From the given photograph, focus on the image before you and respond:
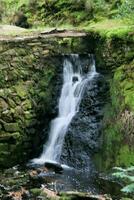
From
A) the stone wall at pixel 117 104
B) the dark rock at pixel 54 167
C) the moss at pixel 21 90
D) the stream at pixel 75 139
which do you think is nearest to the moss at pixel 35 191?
the stream at pixel 75 139

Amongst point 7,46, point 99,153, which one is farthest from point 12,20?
point 99,153

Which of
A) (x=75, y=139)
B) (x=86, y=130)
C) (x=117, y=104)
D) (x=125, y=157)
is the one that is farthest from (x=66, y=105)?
(x=125, y=157)

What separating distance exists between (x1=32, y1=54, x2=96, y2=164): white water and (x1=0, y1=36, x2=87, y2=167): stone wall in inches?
9.2

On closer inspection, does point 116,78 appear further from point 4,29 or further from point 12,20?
point 12,20

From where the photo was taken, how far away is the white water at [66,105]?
12.2m

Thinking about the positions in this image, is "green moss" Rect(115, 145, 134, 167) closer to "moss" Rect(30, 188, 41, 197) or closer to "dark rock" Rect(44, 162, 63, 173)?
"dark rock" Rect(44, 162, 63, 173)

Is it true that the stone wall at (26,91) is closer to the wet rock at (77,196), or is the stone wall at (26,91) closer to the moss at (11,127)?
the moss at (11,127)

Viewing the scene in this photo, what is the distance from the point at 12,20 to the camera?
1978cm

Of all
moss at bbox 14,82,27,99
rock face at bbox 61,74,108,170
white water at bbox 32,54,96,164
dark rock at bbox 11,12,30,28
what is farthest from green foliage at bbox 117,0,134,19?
dark rock at bbox 11,12,30,28

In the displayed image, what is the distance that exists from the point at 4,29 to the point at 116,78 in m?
5.11

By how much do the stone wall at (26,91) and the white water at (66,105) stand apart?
234mm

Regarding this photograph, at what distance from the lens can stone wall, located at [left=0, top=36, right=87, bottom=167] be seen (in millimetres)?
11992

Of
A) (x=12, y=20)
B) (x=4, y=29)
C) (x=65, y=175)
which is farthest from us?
(x=12, y=20)

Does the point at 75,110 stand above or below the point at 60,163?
above
